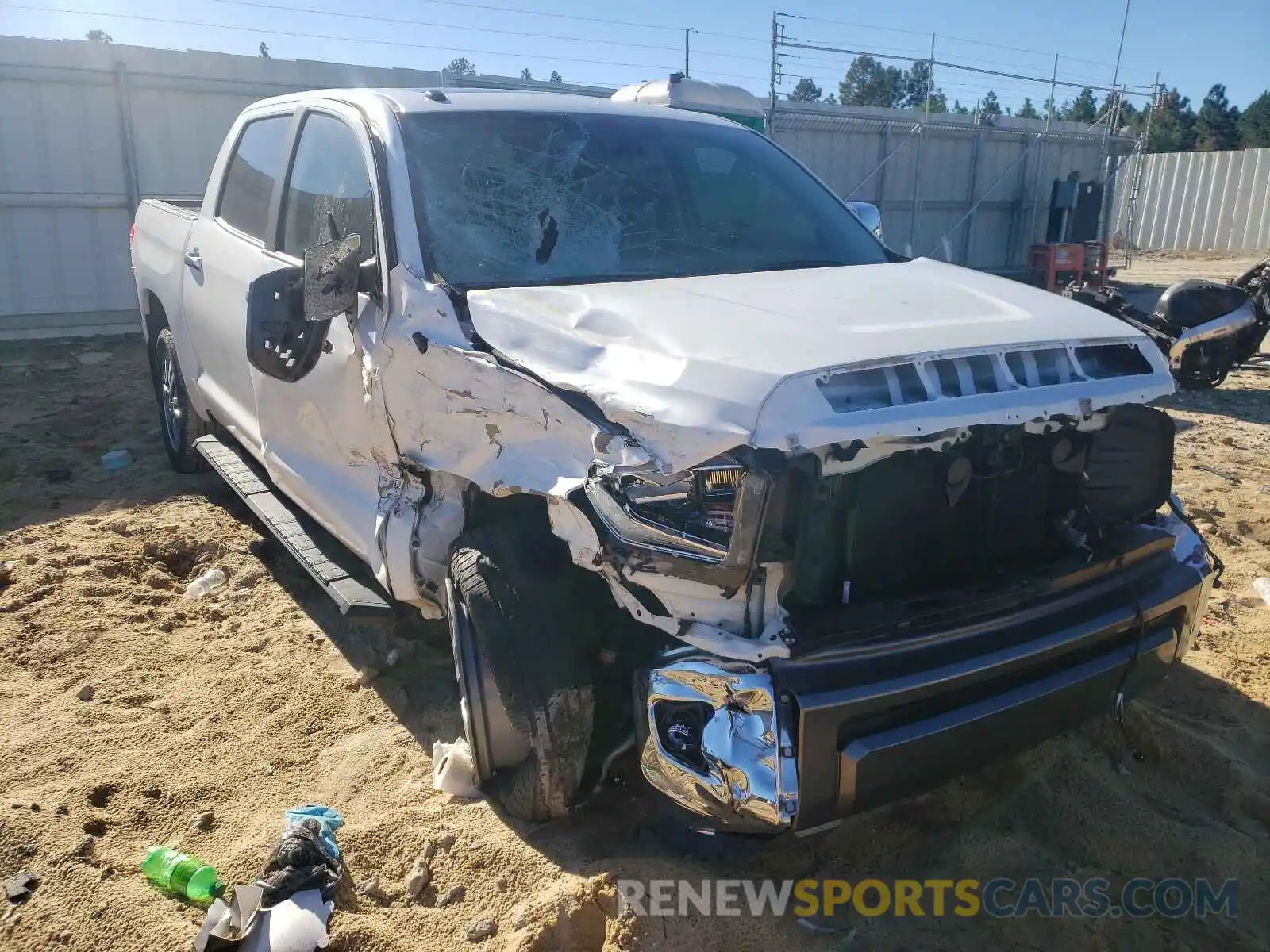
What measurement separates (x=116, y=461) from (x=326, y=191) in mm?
3314

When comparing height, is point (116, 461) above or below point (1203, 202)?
below

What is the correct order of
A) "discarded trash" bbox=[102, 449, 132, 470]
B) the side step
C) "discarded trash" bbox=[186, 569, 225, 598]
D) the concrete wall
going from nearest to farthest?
the side step, "discarded trash" bbox=[186, 569, 225, 598], "discarded trash" bbox=[102, 449, 132, 470], the concrete wall

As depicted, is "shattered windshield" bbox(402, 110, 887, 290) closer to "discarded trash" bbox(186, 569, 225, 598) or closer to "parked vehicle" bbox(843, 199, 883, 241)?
"parked vehicle" bbox(843, 199, 883, 241)

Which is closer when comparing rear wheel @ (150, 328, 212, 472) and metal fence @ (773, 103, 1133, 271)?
rear wheel @ (150, 328, 212, 472)

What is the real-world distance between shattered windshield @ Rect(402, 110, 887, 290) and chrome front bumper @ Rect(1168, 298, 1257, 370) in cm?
538

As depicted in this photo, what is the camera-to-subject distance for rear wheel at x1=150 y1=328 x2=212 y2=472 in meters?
A: 5.30

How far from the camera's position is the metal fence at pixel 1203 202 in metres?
24.3

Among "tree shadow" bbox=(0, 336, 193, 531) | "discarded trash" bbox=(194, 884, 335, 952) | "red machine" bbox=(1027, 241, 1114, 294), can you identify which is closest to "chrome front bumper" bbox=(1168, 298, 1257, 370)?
"red machine" bbox=(1027, 241, 1114, 294)

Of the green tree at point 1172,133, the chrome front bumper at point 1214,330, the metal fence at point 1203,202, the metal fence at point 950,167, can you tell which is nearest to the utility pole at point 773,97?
the metal fence at point 950,167

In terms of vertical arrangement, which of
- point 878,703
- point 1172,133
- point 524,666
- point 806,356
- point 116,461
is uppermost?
point 1172,133

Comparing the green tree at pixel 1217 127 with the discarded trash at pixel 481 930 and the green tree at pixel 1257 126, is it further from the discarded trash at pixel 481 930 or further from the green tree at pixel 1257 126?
the discarded trash at pixel 481 930

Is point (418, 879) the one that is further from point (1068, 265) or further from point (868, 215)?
point (1068, 265)

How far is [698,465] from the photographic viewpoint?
206 centimetres

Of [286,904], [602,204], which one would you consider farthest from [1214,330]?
[286,904]
